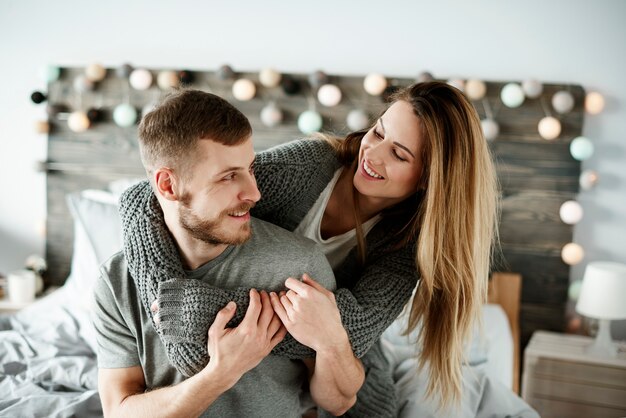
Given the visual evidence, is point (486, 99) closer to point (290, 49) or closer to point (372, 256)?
point (290, 49)

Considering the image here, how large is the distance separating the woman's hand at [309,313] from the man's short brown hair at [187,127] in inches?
12.7

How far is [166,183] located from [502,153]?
6.04 feet

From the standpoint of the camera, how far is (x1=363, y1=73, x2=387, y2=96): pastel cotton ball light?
2723 mm

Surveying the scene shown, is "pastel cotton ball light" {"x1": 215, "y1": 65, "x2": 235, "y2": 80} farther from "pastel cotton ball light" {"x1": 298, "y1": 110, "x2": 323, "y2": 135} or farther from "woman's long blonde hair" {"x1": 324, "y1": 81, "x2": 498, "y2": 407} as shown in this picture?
"woman's long blonde hair" {"x1": 324, "y1": 81, "x2": 498, "y2": 407}

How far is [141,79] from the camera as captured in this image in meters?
2.91

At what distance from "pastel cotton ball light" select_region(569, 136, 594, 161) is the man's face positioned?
1.78m

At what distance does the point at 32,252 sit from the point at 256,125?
1376 millimetres

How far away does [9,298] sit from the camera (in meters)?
2.92

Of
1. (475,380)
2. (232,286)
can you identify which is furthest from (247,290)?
(475,380)

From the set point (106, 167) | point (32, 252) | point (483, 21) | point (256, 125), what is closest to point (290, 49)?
point (256, 125)

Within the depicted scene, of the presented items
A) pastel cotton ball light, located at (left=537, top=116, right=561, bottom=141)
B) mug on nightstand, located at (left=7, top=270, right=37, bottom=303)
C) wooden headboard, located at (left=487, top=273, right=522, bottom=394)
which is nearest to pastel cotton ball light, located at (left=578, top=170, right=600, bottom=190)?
pastel cotton ball light, located at (left=537, top=116, right=561, bottom=141)

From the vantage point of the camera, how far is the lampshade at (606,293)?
7.87ft

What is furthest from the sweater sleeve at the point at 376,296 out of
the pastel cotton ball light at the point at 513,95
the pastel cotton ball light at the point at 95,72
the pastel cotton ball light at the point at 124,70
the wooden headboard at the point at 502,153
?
the pastel cotton ball light at the point at 95,72

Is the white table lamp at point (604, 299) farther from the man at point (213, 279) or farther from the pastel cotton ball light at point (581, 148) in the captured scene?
the man at point (213, 279)
